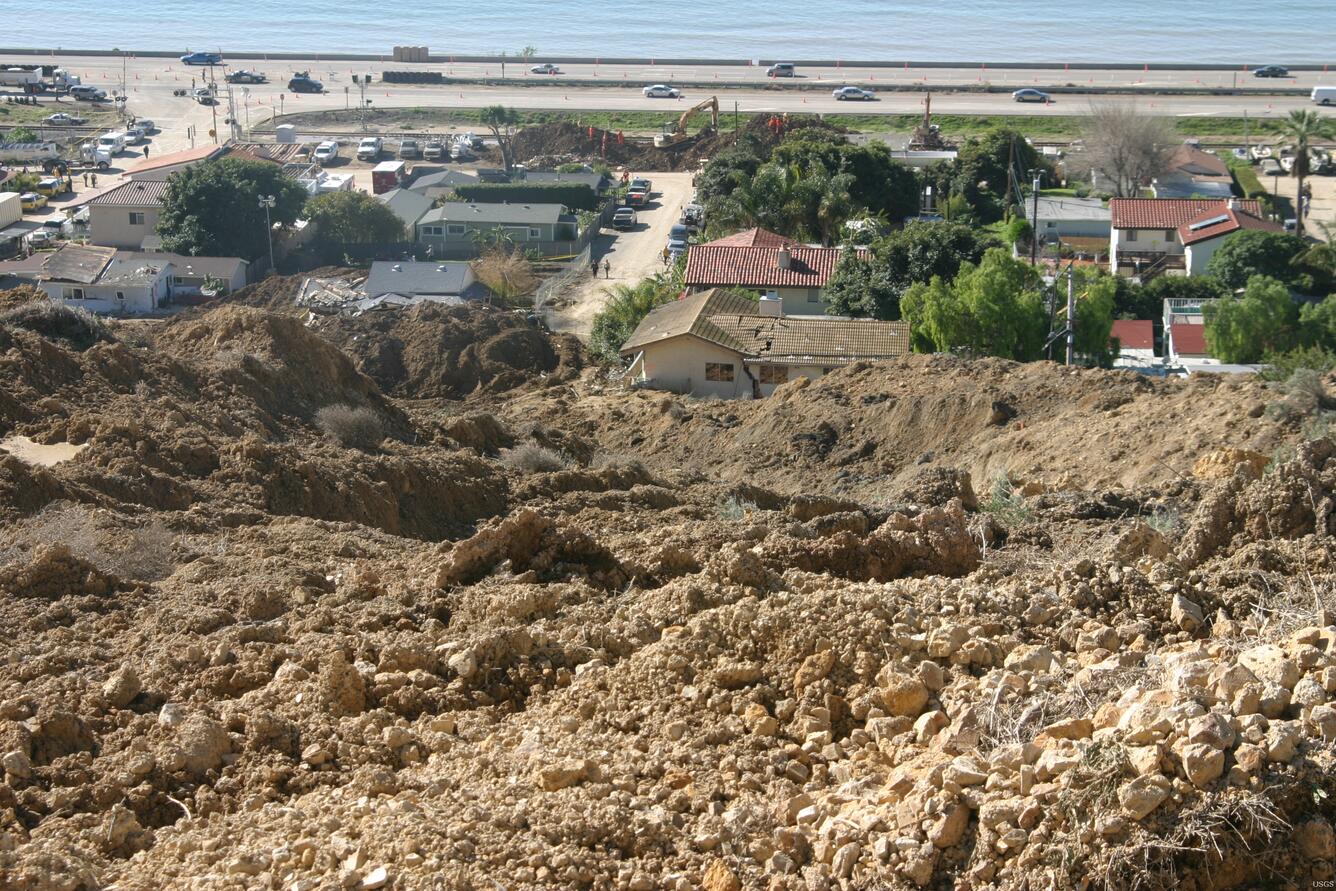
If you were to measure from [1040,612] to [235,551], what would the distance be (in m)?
7.94

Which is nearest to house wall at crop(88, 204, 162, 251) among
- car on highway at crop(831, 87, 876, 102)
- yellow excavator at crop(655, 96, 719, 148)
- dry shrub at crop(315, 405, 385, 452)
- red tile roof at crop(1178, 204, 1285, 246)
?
yellow excavator at crop(655, 96, 719, 148)

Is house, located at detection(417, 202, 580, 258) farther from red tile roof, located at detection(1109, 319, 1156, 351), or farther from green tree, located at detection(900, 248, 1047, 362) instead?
green tree, located at detection(900, 248, 1047, 362)

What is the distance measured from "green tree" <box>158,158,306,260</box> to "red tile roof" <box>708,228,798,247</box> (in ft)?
53.8

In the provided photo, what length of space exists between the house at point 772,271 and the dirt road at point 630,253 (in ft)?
11.5

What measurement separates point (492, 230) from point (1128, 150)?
82.1 feet

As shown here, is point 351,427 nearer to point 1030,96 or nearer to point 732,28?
point 1030,96

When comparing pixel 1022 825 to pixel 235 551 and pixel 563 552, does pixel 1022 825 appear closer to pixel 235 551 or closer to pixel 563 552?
pixel 563 552

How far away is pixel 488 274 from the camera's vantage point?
4528cm

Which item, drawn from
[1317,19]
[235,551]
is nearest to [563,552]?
[235,551]

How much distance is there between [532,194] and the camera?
193 feet

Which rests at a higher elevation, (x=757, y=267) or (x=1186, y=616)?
(x=1186, y=616)

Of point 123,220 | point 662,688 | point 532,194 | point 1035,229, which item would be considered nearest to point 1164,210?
point 1035,229

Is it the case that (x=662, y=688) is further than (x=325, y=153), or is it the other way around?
(x=325, y=153)

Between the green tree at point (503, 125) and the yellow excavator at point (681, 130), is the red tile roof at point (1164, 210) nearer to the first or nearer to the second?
the yellow excavator at point (681, 130)
